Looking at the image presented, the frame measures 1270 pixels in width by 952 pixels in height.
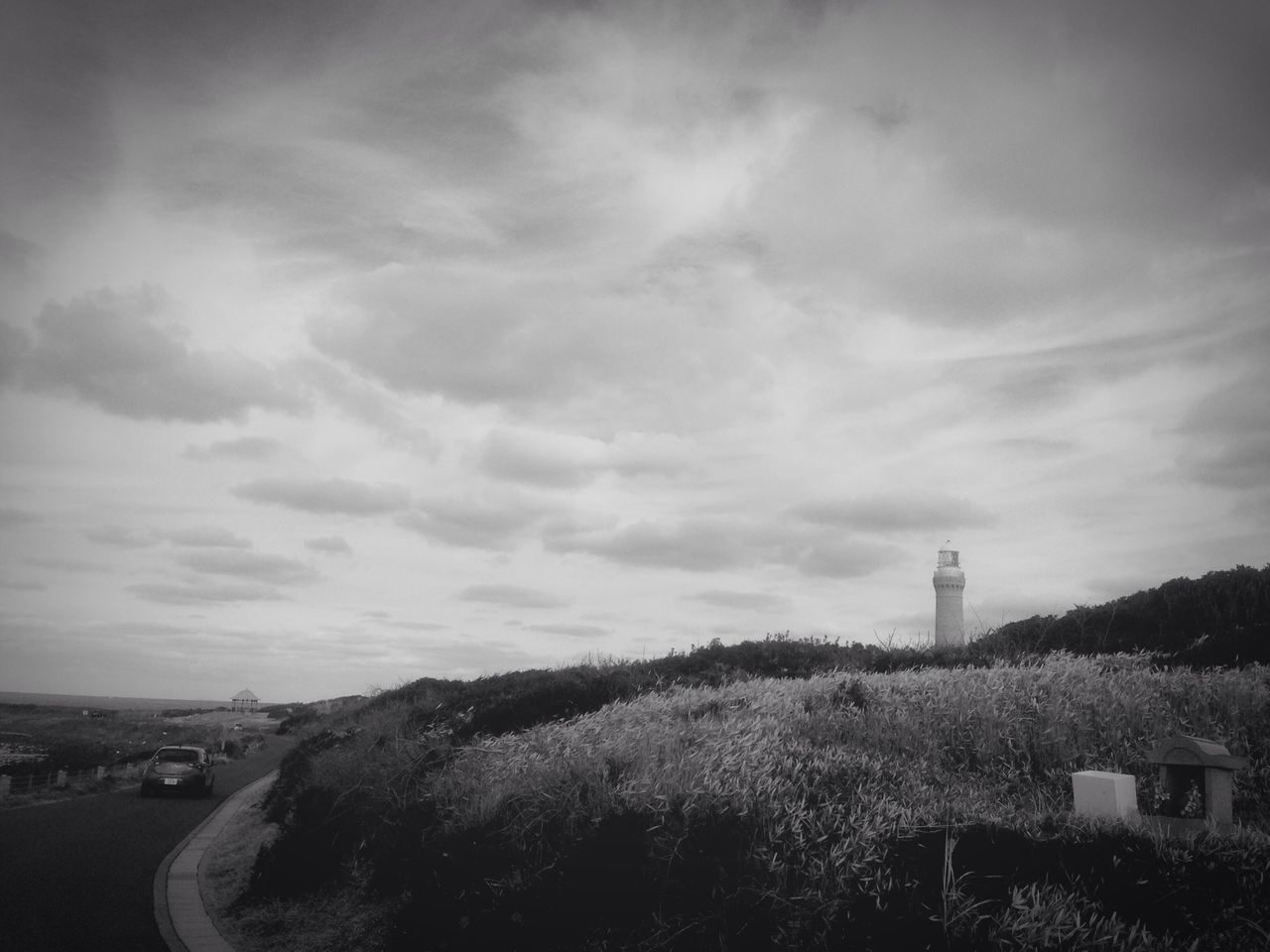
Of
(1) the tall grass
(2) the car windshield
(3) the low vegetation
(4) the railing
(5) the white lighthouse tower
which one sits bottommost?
(3) the low vegetation

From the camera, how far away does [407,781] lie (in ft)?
37.9

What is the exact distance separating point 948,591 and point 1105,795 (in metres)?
34.9

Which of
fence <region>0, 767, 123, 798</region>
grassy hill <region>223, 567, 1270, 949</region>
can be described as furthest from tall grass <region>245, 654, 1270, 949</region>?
fence <region>0, 767, 123, 798</region>

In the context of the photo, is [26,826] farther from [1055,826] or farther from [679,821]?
[1055,826]

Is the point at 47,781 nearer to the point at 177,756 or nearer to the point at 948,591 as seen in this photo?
the point at 177,756

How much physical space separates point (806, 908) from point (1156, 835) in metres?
2.73

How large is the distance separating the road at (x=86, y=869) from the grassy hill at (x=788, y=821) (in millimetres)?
1678

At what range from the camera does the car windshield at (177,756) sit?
2742 centimetres

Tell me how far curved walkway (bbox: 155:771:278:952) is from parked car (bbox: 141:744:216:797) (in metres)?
8.23

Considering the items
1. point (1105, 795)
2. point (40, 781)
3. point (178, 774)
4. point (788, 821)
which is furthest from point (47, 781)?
point (1105, 795)

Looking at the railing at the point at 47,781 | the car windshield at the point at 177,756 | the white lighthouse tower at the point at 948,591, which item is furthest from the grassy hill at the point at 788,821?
the white lighthouse tower at the point at 948,591

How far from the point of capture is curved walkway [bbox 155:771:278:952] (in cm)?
984

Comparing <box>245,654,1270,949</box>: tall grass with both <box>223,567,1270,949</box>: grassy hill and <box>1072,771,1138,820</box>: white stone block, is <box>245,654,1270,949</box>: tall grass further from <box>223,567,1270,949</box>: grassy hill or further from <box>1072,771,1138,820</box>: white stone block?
<box>1072,771,1138,820</box>: white stone block

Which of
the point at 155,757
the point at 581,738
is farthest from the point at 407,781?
the point at 155,757
